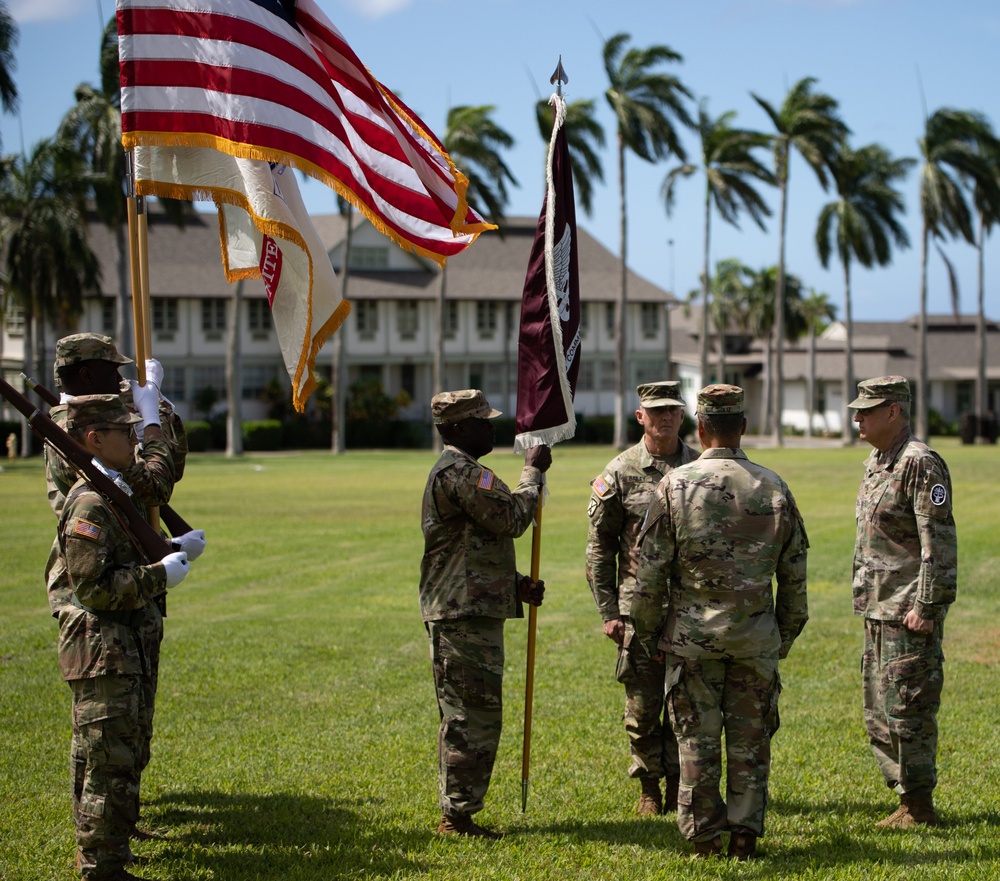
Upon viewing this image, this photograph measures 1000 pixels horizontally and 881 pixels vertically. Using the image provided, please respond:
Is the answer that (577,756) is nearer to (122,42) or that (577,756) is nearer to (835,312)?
(122,42)

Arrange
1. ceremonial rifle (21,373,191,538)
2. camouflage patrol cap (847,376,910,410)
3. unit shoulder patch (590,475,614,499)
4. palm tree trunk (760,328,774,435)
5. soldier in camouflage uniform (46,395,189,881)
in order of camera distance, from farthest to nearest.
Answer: palm tree trunk (760,328,774,435)
unit shoulder patch (590,475,614,499)
camouflage patrol cap (847,376,910,410)
ceremonial rifle (21,373,191,538)
soldier in camouflage uniform (46,395,189,881)

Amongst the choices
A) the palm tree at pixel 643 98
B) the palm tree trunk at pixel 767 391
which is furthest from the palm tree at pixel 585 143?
the palm tree trunk at pixel 767 391

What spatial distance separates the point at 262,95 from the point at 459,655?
3.18m

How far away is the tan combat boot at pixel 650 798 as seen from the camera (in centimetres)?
613

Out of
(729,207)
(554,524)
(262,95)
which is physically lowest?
(554,524)

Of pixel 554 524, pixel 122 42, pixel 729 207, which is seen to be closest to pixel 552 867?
pixel 122 42

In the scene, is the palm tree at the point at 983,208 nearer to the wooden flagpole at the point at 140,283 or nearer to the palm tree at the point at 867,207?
the palm tree at the point at 867,207

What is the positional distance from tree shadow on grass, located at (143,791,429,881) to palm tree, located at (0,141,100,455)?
40369mm

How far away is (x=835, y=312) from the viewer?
96.1 metres

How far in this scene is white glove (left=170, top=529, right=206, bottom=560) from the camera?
16.4ft

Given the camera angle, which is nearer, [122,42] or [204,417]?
[122,42]

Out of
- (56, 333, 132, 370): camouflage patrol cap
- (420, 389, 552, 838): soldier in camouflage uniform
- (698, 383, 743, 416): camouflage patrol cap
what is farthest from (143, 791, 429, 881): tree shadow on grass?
(698, 383, 743, 416): camouflage patrol cap

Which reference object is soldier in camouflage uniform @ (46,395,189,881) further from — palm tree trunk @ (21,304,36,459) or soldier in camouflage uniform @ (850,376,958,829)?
palm tree trunk @ (21,304,36,459)

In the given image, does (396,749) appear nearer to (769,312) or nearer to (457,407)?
(457,407)
